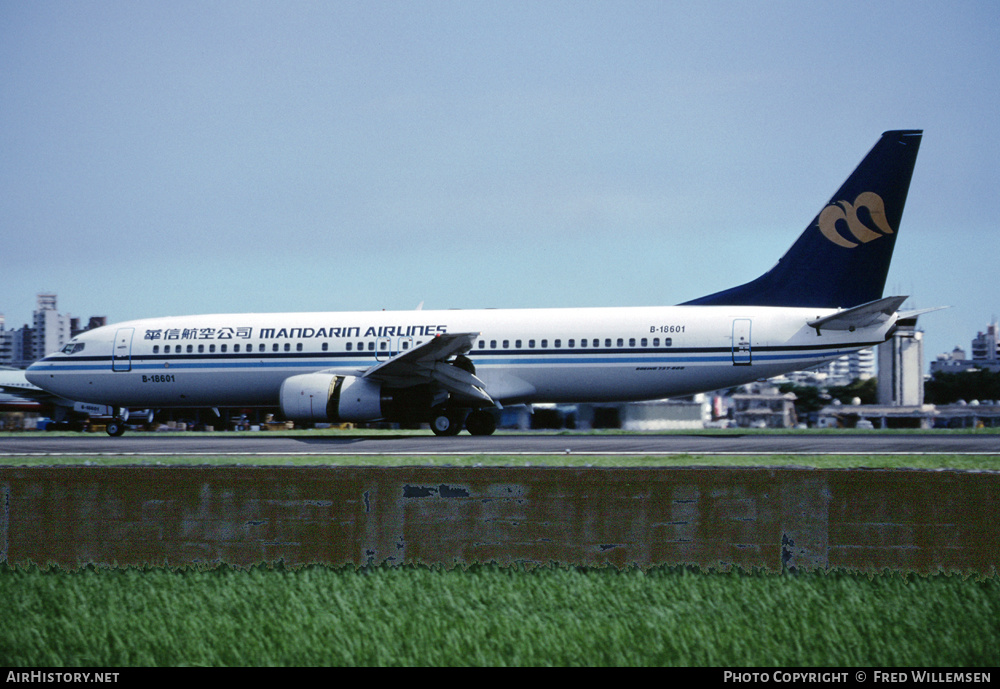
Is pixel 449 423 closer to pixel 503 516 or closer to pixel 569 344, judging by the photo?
pixel 569 344

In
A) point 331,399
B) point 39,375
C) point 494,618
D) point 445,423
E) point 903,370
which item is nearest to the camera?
point 494,618

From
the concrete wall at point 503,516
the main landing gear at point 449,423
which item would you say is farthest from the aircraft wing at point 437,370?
the concrete wall at point 503,516

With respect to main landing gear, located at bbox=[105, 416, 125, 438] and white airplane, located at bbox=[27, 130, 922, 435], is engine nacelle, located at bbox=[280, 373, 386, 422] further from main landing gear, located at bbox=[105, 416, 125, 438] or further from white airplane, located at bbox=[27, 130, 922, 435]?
main landing gear, located at bbox=[105, 416, 125, 438]

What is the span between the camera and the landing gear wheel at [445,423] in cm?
2587

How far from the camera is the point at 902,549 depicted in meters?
9.24

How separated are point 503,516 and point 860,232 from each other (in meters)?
18.5

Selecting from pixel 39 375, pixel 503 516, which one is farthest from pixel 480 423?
pixel 503 516

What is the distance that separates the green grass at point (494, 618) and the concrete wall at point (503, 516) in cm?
23

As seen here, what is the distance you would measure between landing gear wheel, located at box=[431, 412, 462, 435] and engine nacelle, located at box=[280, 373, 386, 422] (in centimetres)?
169

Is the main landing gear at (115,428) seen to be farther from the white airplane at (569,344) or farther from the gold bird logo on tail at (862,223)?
the gold bird logo on tail at (862,223)

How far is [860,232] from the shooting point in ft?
83.0

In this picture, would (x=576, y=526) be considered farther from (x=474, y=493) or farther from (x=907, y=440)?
(x=907, y=440)
